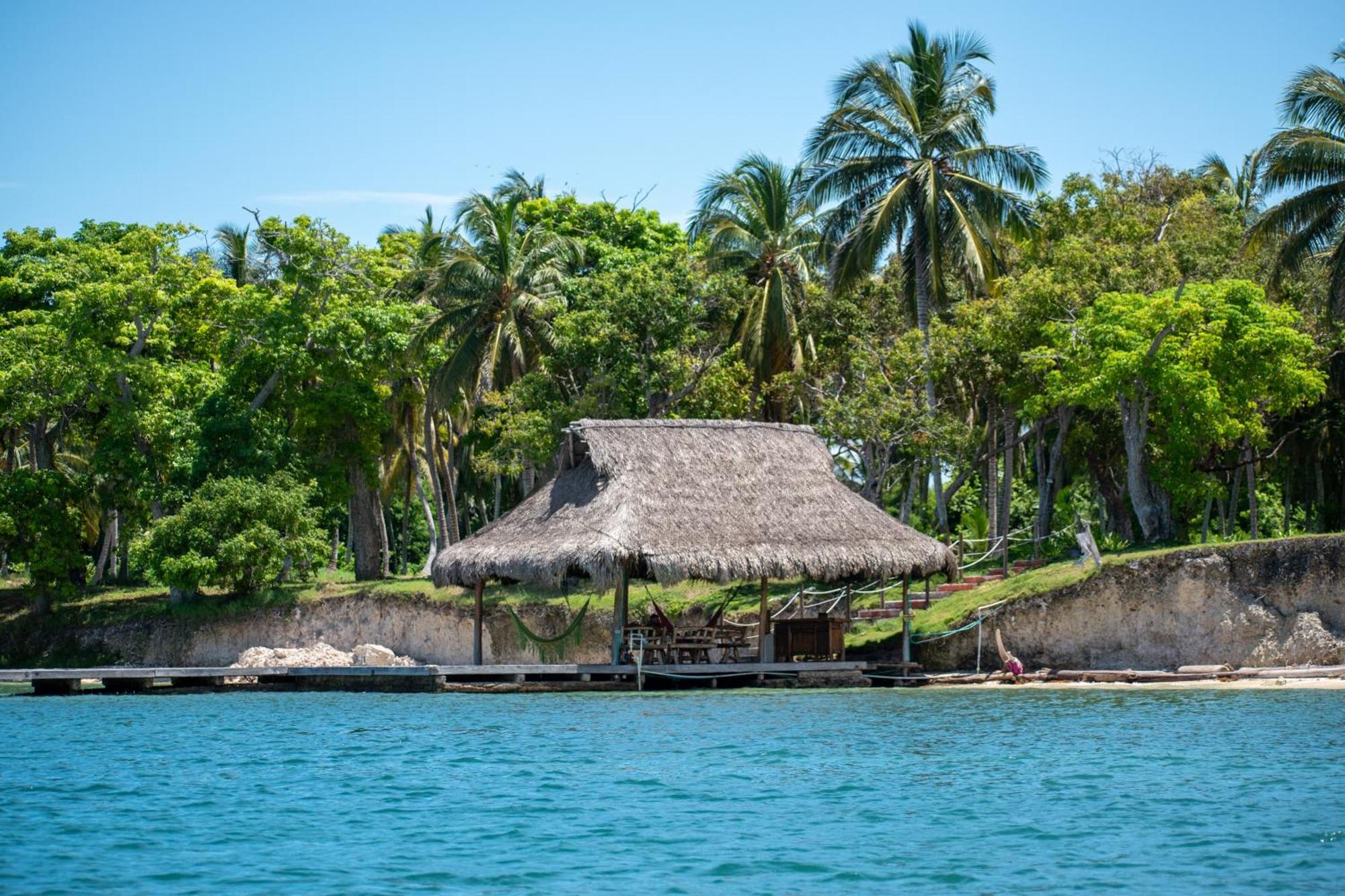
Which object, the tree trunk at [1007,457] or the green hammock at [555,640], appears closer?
the green hammock at [555,640]

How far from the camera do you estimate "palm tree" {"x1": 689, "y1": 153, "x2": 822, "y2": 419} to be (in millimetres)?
33344

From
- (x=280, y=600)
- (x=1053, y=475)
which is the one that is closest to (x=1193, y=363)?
(x=1053, y=475)

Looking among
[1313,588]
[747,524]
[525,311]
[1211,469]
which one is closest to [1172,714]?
[1313,588]

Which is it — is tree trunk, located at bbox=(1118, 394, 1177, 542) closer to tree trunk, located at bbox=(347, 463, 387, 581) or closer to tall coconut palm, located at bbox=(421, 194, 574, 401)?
tall coconut palm, located at bbox=(421, 194, 574, 401)

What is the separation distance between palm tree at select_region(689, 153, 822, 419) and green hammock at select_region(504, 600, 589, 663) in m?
7.92

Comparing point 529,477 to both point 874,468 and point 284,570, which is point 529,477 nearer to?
point 284,570

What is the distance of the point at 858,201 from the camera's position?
106 ft

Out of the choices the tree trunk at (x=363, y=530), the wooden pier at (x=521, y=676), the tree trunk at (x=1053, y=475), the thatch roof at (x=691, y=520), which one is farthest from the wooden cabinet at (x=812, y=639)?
the tree trunk at (x=363, y=530)

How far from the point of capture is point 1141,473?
1066 inches

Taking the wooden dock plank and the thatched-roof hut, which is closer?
the thatched-roof hut

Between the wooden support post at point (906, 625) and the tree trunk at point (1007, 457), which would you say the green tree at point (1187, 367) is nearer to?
the tree trunk at point (1007, 457)

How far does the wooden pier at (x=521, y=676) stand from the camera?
77.8 ft

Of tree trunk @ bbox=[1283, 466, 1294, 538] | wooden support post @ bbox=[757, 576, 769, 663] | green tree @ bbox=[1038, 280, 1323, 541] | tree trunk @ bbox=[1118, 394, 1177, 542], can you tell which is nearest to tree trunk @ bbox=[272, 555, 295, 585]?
wooden support post @ bbox=[757, 576, 769, 663]

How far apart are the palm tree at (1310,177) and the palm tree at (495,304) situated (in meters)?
15.9
